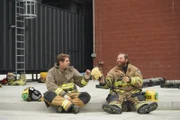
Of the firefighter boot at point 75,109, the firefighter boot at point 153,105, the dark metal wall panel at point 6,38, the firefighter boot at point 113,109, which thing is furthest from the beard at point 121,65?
the dark metal wall panel at point 6,38

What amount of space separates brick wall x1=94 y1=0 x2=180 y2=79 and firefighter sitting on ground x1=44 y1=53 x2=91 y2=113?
9005 mm

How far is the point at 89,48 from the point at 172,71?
19.4 feet

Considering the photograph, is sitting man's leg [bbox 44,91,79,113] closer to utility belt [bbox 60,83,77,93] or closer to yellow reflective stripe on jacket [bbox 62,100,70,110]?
yellow reflective stripe on jacket [bbox 62,100,70,110]

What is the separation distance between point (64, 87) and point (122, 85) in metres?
1.14

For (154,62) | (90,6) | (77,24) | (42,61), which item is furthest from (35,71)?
(90,6)

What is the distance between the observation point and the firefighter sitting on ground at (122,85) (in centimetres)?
711

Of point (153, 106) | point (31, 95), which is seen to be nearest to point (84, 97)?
point (31, 95)

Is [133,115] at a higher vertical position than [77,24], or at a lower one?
lower

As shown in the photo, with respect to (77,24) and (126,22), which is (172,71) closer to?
(126,22)

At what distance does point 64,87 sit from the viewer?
7.59 metres

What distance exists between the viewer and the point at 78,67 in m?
20.1

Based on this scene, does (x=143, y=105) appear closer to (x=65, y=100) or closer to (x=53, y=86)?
(x=65, y=100)

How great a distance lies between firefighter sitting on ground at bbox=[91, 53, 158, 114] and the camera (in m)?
7.11

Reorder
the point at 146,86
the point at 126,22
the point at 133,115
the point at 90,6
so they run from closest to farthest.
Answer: the point at 133,115 < the point at 146,86 < the point at 126,22 < the point at 90,6
